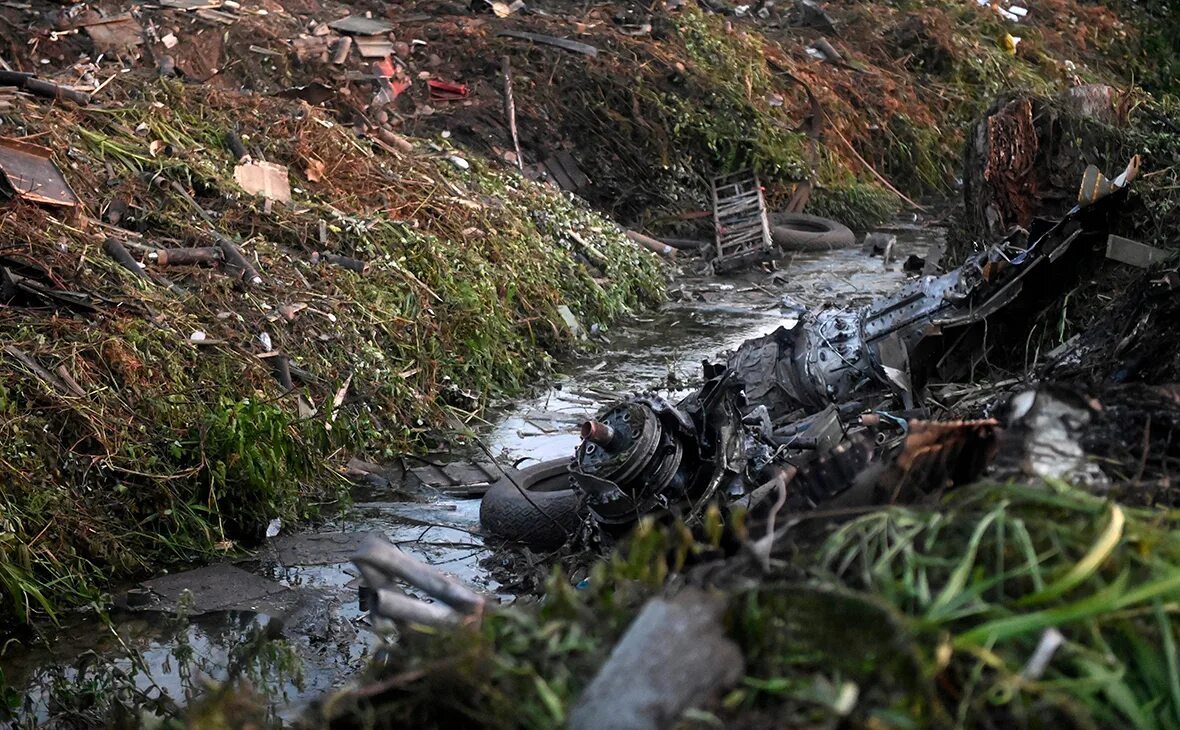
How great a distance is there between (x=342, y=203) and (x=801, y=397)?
4874 mm

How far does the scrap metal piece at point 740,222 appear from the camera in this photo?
534 inches

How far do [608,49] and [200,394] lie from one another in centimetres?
983

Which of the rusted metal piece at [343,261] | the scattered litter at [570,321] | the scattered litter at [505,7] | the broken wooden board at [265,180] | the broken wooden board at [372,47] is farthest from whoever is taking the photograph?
the scattered litter at [505,7]

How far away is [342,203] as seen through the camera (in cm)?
996

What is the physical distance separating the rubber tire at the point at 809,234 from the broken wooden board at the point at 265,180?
6324 mm

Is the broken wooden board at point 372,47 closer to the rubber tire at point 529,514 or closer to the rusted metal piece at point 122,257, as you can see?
the rusted metal piece at point 122,257

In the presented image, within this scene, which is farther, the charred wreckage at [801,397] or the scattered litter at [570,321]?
the scattered litter at [570,321]

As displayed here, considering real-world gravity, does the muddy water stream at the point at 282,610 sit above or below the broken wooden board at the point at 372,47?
below

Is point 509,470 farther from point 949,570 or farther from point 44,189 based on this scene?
point 949,570

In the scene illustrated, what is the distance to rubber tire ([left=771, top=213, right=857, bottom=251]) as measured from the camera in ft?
46.6

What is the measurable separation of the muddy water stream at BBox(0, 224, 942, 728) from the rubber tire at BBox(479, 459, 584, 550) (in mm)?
161

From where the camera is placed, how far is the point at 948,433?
8.71ft

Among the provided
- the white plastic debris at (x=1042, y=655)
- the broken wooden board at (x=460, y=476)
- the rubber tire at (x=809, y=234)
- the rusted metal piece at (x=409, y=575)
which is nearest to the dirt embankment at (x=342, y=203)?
the broken wooden board at (x=460, y=476)

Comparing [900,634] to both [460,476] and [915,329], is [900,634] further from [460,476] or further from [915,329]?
[460,476]
